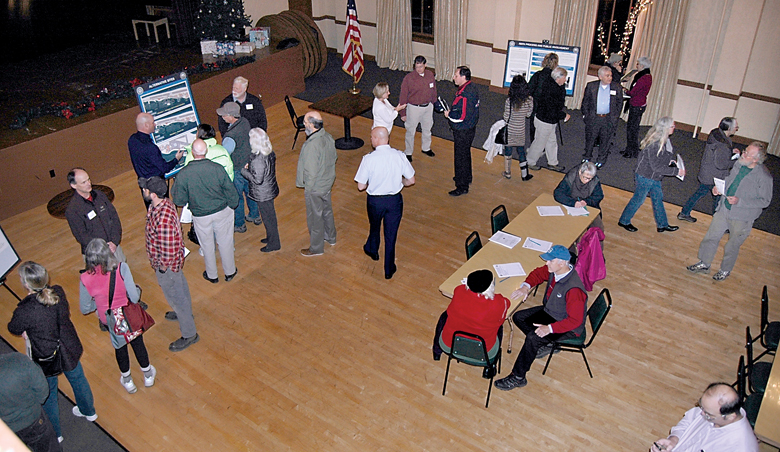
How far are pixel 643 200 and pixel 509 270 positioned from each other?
2.74m

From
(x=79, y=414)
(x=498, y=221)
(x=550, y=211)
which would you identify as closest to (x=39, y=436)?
(x=79, y=414)

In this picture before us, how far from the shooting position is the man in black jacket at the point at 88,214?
4.94 meters

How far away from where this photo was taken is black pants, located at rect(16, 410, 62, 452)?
11.8 ft

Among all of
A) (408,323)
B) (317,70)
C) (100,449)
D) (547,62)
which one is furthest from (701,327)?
(317,70)

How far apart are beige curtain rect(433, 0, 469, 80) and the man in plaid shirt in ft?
27.7

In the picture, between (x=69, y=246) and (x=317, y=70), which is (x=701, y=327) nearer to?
(x=69, y=246)

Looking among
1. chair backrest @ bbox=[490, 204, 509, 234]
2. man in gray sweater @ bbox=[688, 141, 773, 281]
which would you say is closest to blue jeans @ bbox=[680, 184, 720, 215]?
man in gray sweater @ bbox=[688, 141, 773, 281]

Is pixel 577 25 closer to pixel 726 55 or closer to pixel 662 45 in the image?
pixel 662 45

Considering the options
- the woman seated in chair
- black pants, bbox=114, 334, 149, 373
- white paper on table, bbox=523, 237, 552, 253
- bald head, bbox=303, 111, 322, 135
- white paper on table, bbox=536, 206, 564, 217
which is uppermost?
bald head, bbox=303, 111, 322, 135

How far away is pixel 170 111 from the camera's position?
7219 millimetres

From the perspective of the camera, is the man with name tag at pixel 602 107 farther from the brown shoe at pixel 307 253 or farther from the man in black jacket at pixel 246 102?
the man in black jacket at pixel 246 102

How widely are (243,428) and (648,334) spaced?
152 inches

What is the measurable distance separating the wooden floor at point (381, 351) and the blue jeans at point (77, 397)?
9.0 inches

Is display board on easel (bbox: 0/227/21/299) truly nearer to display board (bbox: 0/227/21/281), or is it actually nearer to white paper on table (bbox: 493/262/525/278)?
→ display board (bbox: 0/227/21/281)
